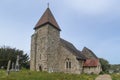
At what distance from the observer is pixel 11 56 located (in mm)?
62781

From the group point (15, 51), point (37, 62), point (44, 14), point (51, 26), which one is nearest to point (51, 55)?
point (37, 62)

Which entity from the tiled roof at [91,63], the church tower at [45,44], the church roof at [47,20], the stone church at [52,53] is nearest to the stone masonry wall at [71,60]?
the stone church at [52,53]

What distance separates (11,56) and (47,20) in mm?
17244

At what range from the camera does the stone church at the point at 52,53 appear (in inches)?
2015

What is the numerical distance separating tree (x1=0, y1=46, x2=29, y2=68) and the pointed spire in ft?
45.9

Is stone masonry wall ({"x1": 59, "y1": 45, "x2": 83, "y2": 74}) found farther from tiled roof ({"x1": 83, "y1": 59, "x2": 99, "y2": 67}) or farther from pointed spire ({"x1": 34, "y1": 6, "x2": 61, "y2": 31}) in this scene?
pointed spire ({"x1": 34, "y1": 6, "x2": 61, "y2": 31})

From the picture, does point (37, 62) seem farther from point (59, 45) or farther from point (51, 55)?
point (59, 45)

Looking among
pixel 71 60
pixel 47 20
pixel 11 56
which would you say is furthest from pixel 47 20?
pixel 11 56

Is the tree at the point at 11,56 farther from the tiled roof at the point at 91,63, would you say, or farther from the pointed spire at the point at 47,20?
the tiled roof at the point at 91,63

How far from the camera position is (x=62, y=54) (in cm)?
5438

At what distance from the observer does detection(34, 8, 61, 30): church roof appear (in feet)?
174

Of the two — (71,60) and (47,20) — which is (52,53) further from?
(47,20)

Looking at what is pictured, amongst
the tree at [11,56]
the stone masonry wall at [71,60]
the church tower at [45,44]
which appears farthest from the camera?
the tree at [11,56]

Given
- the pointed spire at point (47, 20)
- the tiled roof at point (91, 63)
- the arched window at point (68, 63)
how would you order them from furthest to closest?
the tiled roof at point (91, 63), the arched window at point (68, 63), the pointed spire at point (47, 20)
